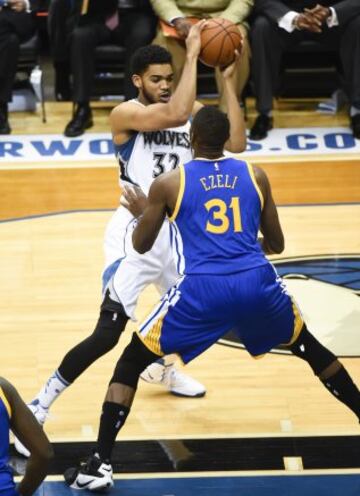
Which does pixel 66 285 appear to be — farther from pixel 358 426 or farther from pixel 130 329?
pixel 358 426

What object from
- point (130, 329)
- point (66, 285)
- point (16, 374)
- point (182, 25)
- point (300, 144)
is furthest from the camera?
point (300, 144)

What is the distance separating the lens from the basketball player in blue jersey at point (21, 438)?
10.6ft

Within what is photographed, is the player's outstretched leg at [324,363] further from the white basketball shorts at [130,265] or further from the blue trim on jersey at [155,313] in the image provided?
the white basketball shorts at [130,265]

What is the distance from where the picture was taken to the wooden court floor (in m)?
5.00

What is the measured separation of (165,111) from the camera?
484 cm

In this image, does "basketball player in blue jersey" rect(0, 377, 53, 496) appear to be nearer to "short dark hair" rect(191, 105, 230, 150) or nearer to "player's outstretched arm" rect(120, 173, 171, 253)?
"player's outstretched arm" rect(120, 173, 171, 253)

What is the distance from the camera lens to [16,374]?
5398 millimetres

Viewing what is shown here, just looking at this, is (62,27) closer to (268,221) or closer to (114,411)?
(268,221)

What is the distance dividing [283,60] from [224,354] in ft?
13.3

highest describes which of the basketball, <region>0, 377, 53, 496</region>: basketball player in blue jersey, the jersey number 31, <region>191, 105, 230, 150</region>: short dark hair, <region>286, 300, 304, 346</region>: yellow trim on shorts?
<region>191, 105, 230, 150</region>: short dark hair

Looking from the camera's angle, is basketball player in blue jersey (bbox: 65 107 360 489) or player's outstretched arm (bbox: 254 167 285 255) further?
player's outstretched arm (bbox: 254 167 285 255)

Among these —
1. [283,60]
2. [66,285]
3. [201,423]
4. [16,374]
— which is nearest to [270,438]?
[201,423]

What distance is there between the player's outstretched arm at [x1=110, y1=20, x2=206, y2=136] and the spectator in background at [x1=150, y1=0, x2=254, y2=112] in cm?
325

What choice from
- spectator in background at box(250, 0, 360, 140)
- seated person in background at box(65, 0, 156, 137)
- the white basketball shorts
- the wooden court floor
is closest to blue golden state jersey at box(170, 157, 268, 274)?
the white basketball shorts
